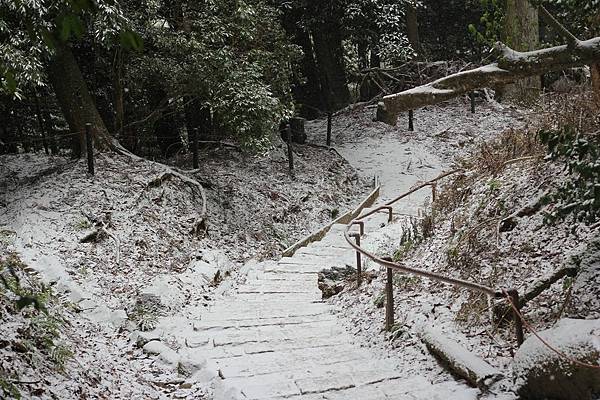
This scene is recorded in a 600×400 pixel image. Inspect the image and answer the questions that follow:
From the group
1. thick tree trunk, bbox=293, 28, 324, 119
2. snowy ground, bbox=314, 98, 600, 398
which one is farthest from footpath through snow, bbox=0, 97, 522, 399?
thick tree trunk, bbox=293, 28, 324, 119

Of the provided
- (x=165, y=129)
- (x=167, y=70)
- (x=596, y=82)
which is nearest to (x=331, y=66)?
(x=165, y=129)

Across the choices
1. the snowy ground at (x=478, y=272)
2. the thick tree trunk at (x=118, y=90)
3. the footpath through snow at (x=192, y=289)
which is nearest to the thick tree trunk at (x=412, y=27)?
the footpath through snow at (x=192, y=289)

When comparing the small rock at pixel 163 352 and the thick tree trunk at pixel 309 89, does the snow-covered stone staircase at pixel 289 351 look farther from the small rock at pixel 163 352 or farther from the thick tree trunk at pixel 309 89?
the thick tree trunk at pixel 309 89

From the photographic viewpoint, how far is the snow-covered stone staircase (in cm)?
437

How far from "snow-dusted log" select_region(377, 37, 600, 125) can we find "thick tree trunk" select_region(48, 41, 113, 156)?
25.9 feet

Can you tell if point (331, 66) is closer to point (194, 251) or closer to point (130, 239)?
→ point (194, 251)

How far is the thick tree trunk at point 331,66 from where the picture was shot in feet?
64.9

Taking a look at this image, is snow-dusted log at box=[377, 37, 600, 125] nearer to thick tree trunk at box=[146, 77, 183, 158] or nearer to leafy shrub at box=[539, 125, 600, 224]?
leafy shrub at box=[539, 125, 600, 224]

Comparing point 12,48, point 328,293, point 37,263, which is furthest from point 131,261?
point 12,48

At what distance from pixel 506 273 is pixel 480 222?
1188mm

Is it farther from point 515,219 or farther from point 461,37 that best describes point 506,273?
point 461,37

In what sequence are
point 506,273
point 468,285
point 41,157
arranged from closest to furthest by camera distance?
point 468,285 < point 506,273 < point 41,157

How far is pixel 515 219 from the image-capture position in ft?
19.0

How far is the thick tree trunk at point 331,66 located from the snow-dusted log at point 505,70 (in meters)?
15.3
